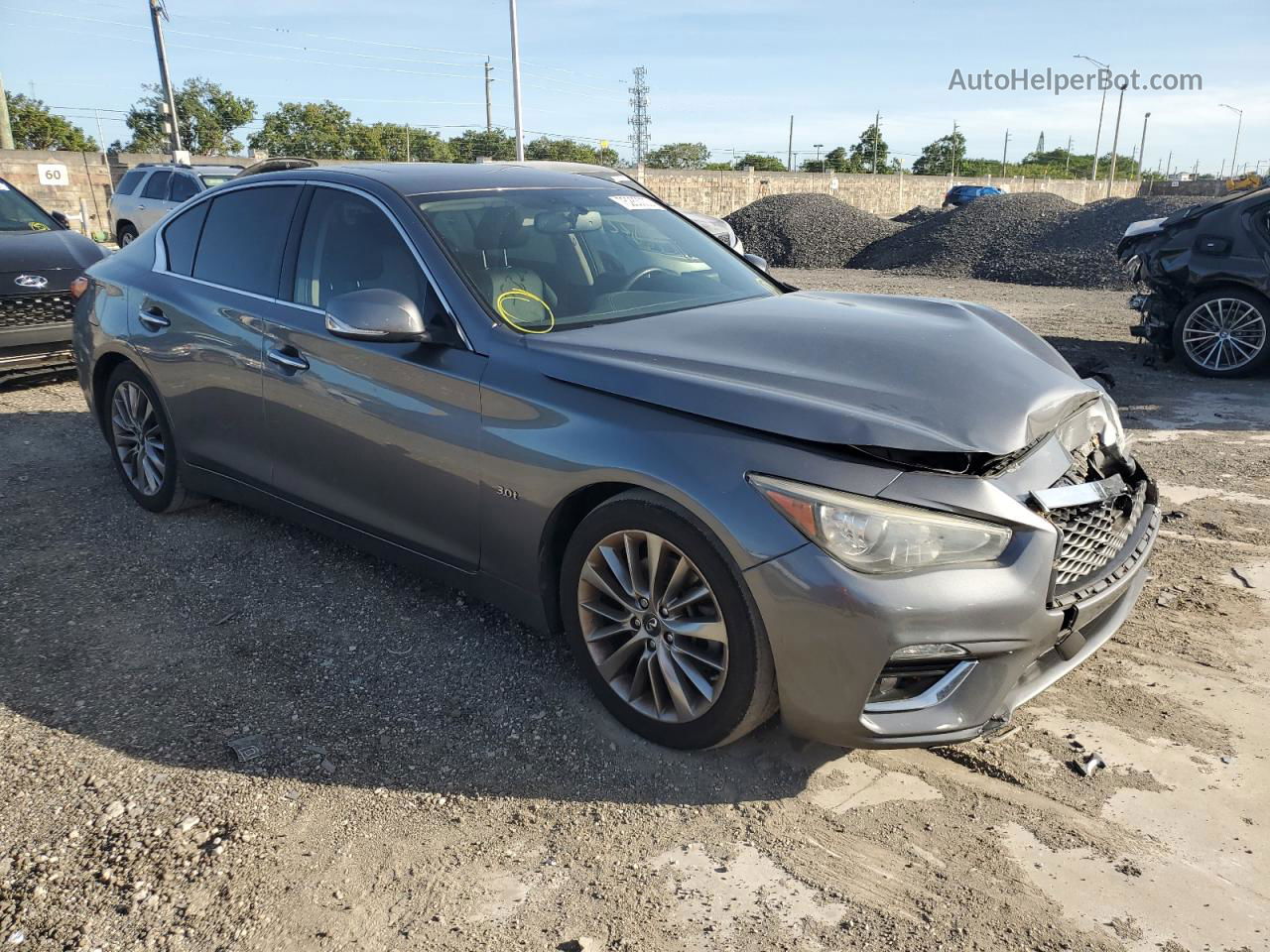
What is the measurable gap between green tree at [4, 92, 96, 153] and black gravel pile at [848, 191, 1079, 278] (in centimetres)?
4342

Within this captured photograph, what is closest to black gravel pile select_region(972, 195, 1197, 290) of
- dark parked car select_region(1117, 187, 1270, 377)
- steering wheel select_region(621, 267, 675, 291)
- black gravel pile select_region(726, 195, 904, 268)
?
black gravel pile select_region(726, 195, 904, 268)

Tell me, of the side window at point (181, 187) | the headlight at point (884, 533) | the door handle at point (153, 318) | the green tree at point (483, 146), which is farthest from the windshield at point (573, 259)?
the green tree at point (483, 146)

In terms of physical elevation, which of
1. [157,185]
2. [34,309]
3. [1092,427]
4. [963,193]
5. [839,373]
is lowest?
[34,309]

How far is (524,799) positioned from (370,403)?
1653 mm

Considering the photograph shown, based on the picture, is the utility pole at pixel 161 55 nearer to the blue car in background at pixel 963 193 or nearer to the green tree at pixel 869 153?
Result: the blue car in background at pixel 963 193

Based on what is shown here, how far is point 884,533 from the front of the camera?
8.45ft

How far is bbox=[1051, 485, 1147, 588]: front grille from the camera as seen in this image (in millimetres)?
2801

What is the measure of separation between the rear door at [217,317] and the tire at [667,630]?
1.98 meters

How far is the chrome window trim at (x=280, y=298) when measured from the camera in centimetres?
357

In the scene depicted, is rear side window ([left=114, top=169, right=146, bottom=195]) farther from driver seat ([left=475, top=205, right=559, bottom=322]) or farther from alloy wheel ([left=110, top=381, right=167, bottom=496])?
driver seat ([left=475, top=205, right=559, bottom=322])

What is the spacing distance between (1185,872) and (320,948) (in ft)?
7.45

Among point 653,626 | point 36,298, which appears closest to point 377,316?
point 653,626

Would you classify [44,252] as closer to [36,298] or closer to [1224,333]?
[36,298]

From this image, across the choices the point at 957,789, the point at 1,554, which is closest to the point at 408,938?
the point at 957,789
